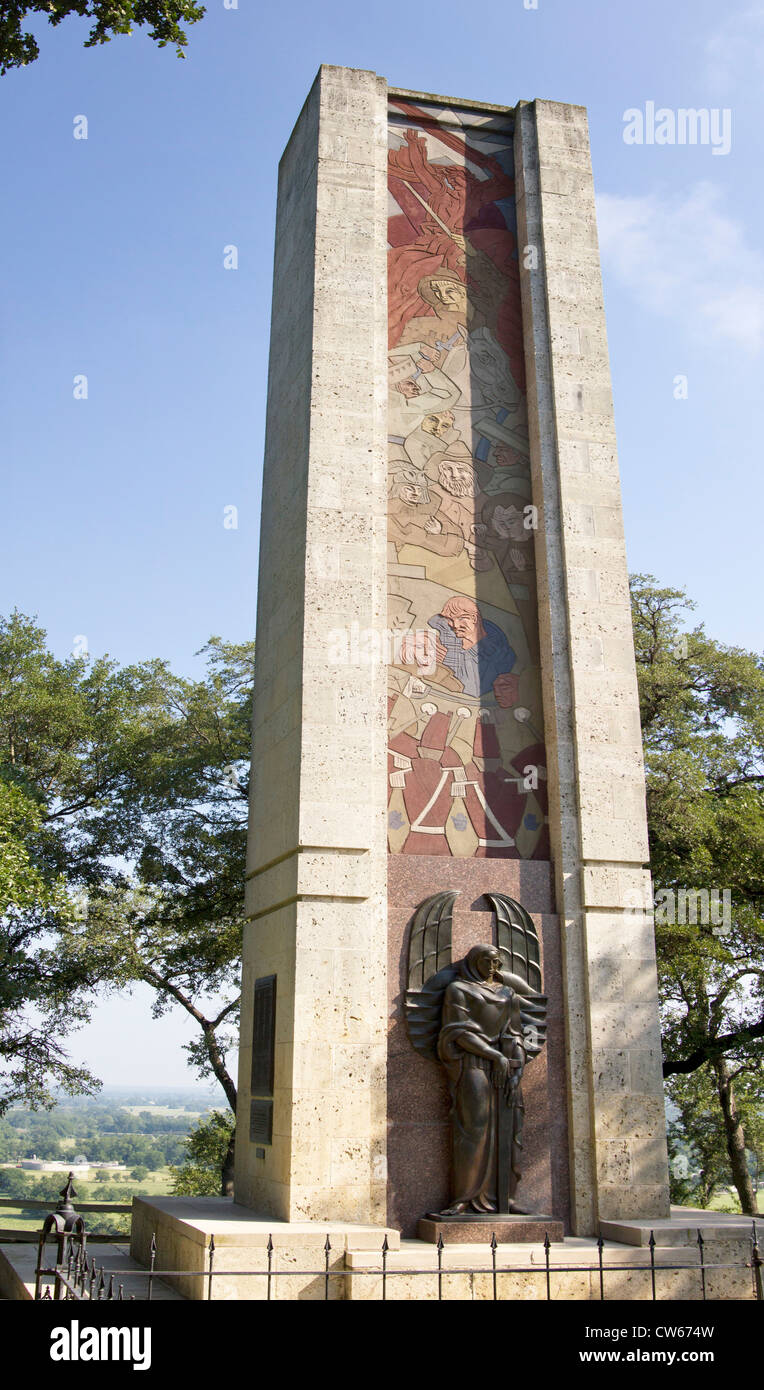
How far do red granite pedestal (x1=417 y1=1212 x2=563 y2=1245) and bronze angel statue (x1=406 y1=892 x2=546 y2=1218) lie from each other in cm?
14

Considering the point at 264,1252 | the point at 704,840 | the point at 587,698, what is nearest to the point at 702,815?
the point at 704,840

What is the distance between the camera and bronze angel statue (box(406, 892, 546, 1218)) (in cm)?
900

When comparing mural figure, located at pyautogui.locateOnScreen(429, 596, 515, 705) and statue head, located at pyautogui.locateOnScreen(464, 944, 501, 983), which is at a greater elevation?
mural figure, located at pyautogui.locateOnScreen(429, 596, 515, 705)

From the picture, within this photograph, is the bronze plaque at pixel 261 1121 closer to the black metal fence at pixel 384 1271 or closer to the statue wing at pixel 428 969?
the statue wing at pixel 428 969

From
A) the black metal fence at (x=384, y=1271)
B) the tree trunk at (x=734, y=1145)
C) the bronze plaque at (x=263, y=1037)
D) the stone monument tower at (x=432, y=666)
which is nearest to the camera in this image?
the black metal fence at (x=384, y=1271)

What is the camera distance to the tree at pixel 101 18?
30.5 feet

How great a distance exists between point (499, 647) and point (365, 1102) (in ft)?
14.7

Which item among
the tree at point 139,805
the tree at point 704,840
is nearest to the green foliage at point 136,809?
the tree at point 139,805

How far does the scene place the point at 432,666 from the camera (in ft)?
35.5

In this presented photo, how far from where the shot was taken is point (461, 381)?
11938 mm

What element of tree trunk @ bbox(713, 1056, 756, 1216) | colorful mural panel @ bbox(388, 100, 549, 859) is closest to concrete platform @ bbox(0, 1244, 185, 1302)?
colorful mural panel @ bbox(388, 100, 549, 859)

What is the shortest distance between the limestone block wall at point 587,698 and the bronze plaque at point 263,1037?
8.45 ft

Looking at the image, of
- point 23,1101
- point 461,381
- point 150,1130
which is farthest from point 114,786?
point 150,1130

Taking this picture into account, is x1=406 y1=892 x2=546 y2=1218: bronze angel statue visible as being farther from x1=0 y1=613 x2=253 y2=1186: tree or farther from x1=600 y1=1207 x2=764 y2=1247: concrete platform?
x1=0 y1=613 x2=253 y2=1186: tree
